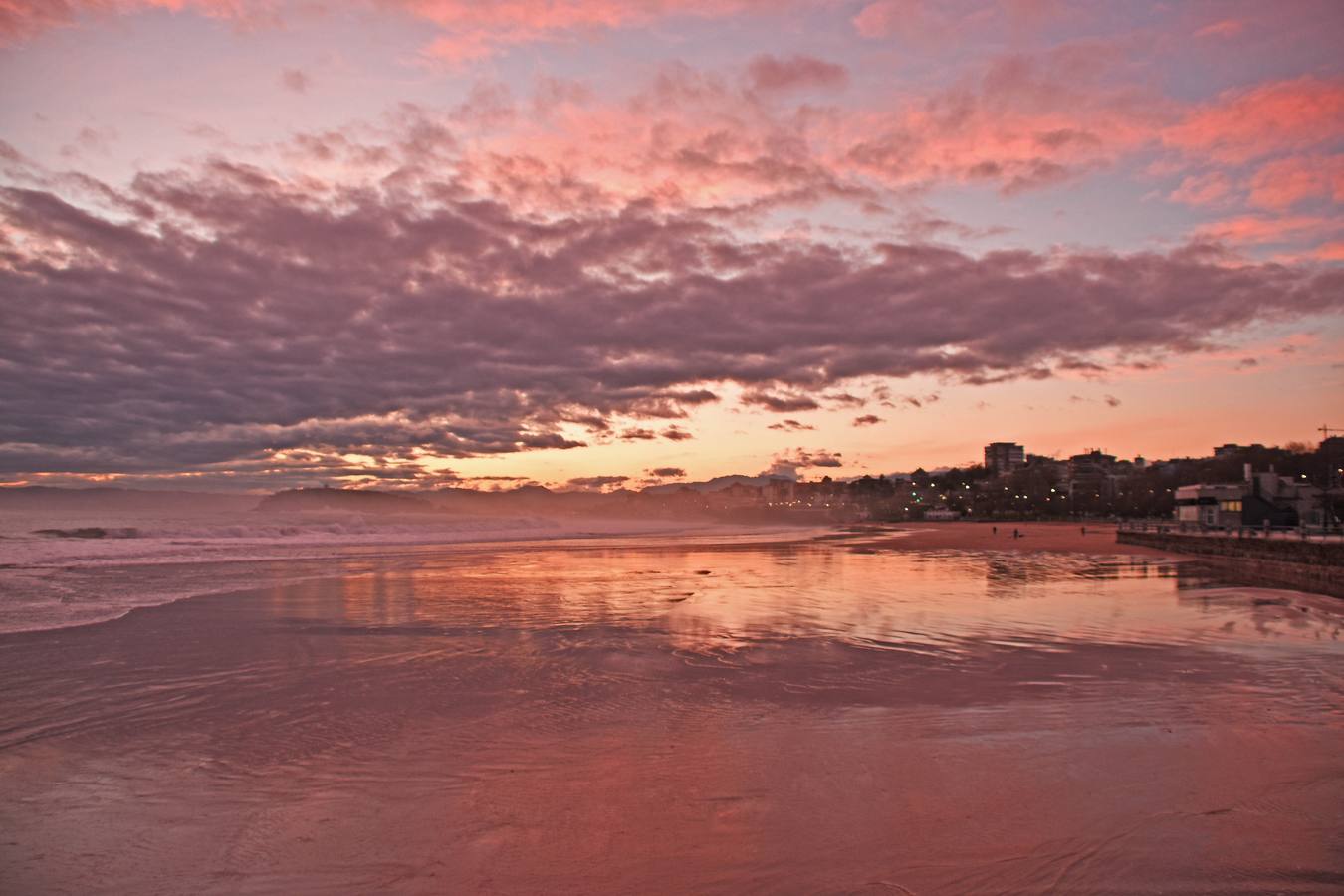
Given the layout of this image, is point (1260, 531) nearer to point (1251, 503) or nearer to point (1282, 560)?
point (1282, 560)

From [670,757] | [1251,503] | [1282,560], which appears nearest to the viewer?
[670,757]

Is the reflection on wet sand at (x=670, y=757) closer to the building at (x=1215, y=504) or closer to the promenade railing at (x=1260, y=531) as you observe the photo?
the promenade railing at (x=1260, y=531)

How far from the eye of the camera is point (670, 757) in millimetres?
8492

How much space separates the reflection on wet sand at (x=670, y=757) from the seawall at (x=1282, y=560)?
1553 cm

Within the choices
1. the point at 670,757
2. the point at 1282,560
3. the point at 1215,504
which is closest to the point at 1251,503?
the point at 1215,504

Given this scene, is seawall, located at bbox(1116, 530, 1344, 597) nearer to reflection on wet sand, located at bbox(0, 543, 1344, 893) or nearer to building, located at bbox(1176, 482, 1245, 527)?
building, located at bbox(1176, 482, 1245, 527)

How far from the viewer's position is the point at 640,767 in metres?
8.14

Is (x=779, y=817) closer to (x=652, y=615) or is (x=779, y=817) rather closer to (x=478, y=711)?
(x=478, y=711)

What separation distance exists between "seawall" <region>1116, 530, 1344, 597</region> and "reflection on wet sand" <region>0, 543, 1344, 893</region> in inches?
611

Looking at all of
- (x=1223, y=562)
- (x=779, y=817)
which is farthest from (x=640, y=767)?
(x=1223, y=562)

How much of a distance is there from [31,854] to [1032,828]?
→ 312 inches

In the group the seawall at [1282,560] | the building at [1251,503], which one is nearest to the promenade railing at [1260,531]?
the seawall at [1282,560]

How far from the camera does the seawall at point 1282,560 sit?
2833cm

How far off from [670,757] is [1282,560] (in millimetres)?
34610
